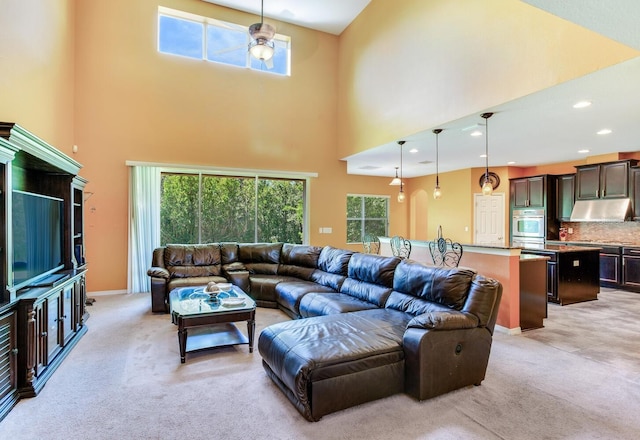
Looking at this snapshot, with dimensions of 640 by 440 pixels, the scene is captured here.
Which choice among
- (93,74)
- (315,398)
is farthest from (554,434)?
(93,74)

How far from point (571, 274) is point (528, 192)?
337 cm

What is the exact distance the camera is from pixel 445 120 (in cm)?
481

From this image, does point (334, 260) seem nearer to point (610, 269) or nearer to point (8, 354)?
point (8, 354)

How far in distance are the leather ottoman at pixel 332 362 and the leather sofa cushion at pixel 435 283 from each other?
502 millimetres

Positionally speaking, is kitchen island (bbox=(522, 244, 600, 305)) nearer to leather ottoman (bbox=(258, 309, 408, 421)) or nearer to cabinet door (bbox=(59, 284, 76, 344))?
leather ottoman (bbox=(258, 309, 408, 421))

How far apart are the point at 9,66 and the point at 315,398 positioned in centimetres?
469

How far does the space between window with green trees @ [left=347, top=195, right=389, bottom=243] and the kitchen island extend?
186 inches

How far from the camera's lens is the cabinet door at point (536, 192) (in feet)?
26.1

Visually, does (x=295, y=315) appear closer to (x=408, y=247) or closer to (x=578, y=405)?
(x=408, y=247)

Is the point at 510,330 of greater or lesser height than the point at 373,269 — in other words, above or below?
below

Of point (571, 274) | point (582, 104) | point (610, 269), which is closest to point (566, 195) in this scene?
point (610, 269)

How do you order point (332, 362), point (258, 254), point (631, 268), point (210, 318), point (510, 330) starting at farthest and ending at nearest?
point (631, 268) < point (258, 254) < point (510, 330) < point (210, 318) < point (332, 362)

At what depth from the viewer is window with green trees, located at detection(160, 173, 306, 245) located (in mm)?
6574

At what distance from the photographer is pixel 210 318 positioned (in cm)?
330
